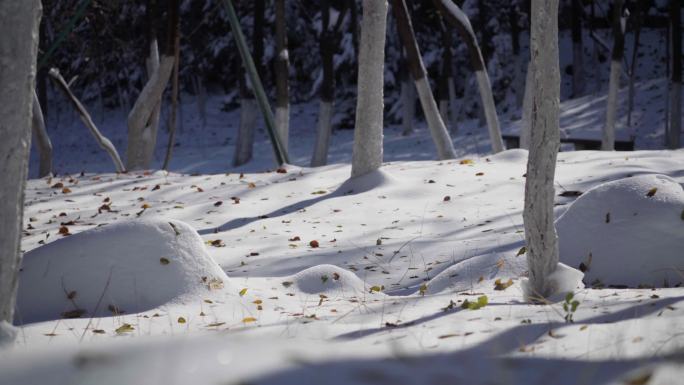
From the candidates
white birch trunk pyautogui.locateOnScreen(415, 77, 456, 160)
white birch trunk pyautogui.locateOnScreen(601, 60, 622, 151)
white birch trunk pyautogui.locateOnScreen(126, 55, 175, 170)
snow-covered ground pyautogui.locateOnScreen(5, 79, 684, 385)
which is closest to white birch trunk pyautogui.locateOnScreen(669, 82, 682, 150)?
white birch trunk pyautogui.locateOnScreen(601, 60, 622, 151)

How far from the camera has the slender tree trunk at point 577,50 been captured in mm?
26547

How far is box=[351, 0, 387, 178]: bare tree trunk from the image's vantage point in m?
9.11

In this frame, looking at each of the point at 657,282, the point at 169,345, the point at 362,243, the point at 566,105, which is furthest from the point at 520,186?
the point at 566,105

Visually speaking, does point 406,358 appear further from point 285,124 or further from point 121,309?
point 285,124

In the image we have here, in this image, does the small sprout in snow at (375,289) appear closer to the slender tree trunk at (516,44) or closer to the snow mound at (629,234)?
the snow mound at (629,234)

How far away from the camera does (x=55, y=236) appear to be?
7793 mm

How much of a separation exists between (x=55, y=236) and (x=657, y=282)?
5.97 metres

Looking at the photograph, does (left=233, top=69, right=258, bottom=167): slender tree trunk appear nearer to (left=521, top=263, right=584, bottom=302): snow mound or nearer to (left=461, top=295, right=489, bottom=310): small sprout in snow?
(left=521, top=263, right=584, bottom=302): snow mound

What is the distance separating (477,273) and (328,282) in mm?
1169

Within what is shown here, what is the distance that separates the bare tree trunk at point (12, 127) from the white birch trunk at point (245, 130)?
1650 cm

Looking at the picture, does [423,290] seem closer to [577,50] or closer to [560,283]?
[560,283]

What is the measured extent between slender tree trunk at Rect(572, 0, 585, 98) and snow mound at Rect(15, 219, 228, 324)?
23709mm

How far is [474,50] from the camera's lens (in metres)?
12.1

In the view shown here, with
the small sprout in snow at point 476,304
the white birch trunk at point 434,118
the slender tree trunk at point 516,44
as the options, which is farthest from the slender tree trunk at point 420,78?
the slender tree trunk at point 516,44
